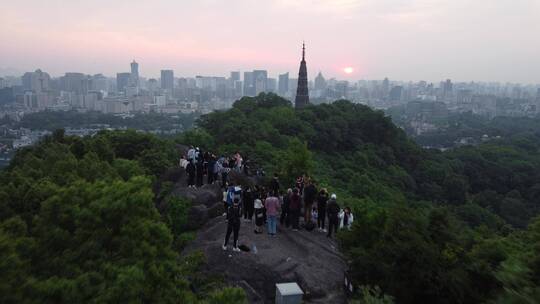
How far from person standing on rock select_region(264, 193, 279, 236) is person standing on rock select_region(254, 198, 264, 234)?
0.19 m

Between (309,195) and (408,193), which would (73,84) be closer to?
(408,193)

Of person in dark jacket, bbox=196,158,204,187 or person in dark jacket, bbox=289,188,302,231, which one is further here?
person in dark jacket, bbox=196,158,204,187

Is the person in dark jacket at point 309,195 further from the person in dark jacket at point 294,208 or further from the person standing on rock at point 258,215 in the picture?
the person standing on rock at point 258,215

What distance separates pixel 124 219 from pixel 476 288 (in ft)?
20.4

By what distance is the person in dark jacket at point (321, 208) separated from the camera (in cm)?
1099

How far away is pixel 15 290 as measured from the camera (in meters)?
5.07

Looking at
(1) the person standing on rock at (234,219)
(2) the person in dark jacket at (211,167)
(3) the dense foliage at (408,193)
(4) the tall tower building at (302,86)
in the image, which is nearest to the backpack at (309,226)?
(3) the dense foliage at (408,193)

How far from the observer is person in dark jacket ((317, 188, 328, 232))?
36.1 feet

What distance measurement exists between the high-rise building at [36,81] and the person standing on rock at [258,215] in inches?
5969

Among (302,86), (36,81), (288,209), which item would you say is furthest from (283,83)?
(288,209)

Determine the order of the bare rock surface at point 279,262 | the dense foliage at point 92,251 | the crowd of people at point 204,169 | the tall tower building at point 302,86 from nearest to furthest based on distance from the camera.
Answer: the dense foliage at point 92,251, the bare rock surface at point 279,262, the crowd of people at point 204,169, the tall tower building at point 302,86

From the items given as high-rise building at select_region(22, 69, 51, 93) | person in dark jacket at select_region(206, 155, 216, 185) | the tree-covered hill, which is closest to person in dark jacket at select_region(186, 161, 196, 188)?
person in dark jacket at select_region(206, 155, 216, 185)

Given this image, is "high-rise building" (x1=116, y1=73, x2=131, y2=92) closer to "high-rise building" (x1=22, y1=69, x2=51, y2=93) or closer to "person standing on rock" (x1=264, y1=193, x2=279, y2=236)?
"high-rise building" (x1=22, y1=69, x2=51, y2=93)

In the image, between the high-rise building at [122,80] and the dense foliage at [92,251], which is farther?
the high-rise building at [122,80]
